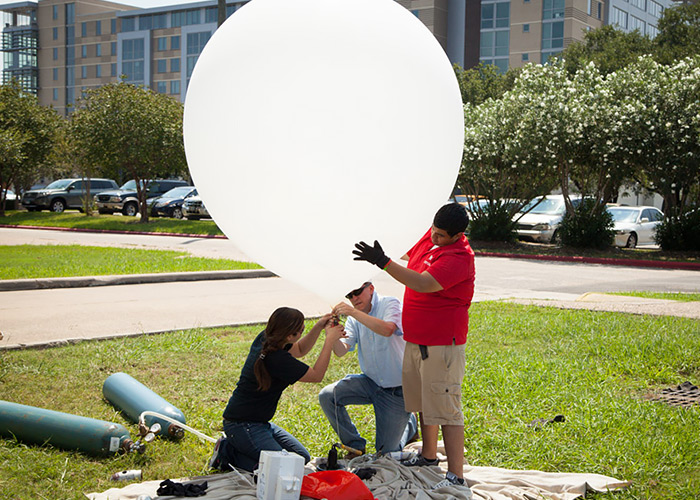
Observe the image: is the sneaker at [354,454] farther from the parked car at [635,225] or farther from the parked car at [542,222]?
the parked car at [635,225]

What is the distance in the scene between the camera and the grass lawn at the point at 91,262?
1258 centimetres

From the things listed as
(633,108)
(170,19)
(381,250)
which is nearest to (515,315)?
(381,250)

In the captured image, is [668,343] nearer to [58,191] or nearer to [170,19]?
[58,191]

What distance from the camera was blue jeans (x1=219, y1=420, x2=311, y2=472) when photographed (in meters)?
4.04

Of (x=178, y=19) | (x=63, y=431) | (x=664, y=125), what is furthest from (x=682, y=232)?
(x=178, y=19)

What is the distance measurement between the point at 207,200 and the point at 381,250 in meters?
1.00

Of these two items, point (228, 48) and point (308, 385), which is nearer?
point (228, 48)

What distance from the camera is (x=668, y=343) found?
296 inches

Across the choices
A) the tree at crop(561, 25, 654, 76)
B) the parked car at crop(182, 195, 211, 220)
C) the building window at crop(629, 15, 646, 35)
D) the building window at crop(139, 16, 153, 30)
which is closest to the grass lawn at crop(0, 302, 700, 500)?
the parked car at crop(182, 195, 211, 220)

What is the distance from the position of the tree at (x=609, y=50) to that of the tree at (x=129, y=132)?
66.9 ft

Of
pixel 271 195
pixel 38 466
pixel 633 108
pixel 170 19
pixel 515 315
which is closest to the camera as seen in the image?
pixel 271 195

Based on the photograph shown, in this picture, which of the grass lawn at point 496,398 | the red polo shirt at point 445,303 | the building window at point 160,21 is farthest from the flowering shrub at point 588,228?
the building window at point 160,21

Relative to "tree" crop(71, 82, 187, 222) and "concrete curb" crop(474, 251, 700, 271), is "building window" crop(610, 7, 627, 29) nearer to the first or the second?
"tree" crop(71, 82, 187, 222)

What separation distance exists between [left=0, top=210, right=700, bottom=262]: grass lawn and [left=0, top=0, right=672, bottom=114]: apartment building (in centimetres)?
3869
